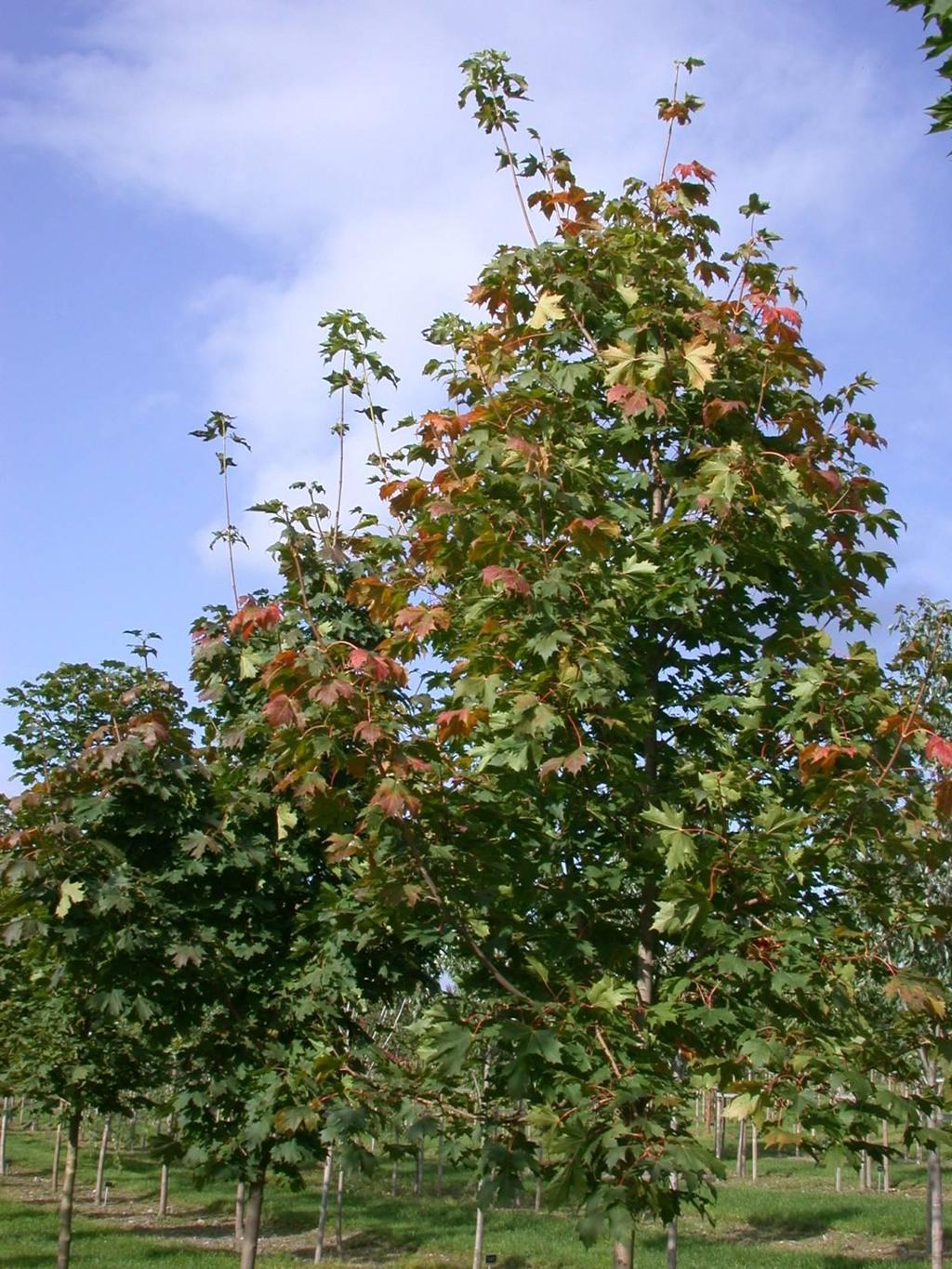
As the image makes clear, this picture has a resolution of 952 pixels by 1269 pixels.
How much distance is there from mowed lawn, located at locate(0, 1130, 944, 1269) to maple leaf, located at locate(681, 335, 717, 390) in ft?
39.2

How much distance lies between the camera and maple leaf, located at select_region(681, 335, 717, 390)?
18.4 feet

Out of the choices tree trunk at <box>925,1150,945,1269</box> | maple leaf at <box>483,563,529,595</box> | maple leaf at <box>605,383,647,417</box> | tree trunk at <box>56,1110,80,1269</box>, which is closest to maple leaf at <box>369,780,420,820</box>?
maple leaf at <box>483,563,529,595</box>

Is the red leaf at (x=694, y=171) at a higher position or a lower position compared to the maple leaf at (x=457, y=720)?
higher

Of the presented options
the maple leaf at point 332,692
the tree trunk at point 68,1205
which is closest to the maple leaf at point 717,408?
the maple leaf at point 332,692

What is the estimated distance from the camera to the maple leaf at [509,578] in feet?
15.4

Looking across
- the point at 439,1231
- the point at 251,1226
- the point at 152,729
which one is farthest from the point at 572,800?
the point at 439,1231

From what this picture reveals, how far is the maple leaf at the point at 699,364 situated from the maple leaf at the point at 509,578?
1.53m

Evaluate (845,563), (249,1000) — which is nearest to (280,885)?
(249,1000)

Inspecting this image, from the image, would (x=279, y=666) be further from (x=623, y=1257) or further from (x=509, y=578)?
(x=623, y=1257)

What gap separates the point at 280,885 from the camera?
7.64 metres

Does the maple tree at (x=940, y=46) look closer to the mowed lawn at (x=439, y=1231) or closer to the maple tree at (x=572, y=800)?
the maple tree at (x=572, y=800)

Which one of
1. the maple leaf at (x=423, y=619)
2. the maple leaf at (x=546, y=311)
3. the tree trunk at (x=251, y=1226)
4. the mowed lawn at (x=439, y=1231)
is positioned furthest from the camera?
the mowed lawn at (x=439, y=1231)

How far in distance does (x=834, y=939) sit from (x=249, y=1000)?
4.04m

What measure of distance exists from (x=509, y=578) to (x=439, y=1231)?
2082 cm
